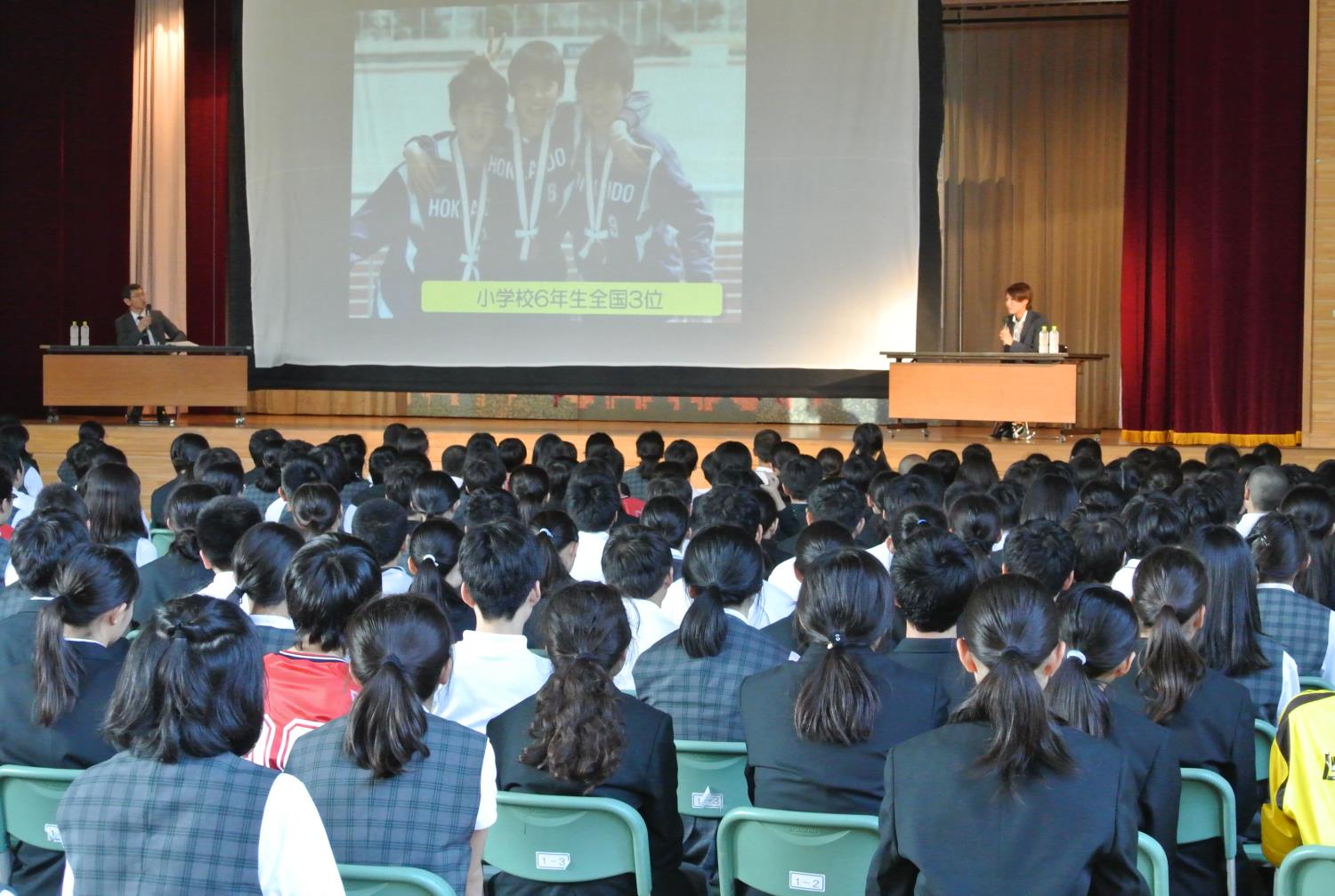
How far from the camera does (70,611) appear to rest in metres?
2.45

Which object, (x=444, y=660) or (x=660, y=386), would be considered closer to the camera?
(x=444, y=660)

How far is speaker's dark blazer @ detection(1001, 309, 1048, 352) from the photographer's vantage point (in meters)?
9.93

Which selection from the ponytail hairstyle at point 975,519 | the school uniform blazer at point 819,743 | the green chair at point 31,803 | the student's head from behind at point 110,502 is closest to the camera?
the green chair at point 31,803

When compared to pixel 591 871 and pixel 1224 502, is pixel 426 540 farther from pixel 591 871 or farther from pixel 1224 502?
pixel 1224 502

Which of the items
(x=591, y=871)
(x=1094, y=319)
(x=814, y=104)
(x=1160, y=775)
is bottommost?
(x=591, y=871)

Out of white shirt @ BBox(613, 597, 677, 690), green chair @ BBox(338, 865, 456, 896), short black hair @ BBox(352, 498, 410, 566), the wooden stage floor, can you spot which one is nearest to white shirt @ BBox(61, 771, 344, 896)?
green chair @ BBox(338, 865, 456, 896)

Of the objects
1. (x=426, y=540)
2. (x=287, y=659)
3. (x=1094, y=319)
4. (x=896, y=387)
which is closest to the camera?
(x=287, y=659)

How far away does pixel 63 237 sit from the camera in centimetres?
1161

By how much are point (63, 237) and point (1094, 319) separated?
30.5ft

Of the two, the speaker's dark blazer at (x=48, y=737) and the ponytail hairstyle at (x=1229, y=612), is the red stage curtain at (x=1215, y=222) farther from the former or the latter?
the speaker's dark blazer at (x=48, y=737)

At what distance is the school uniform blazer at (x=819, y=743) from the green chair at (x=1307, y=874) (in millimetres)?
624

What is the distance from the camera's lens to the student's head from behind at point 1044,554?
3.29 m

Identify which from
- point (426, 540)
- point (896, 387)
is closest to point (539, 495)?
point (426, 540)

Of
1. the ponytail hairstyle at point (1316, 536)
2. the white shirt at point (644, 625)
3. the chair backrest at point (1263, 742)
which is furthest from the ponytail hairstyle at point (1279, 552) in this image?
the white shirt at point (644, 625)
